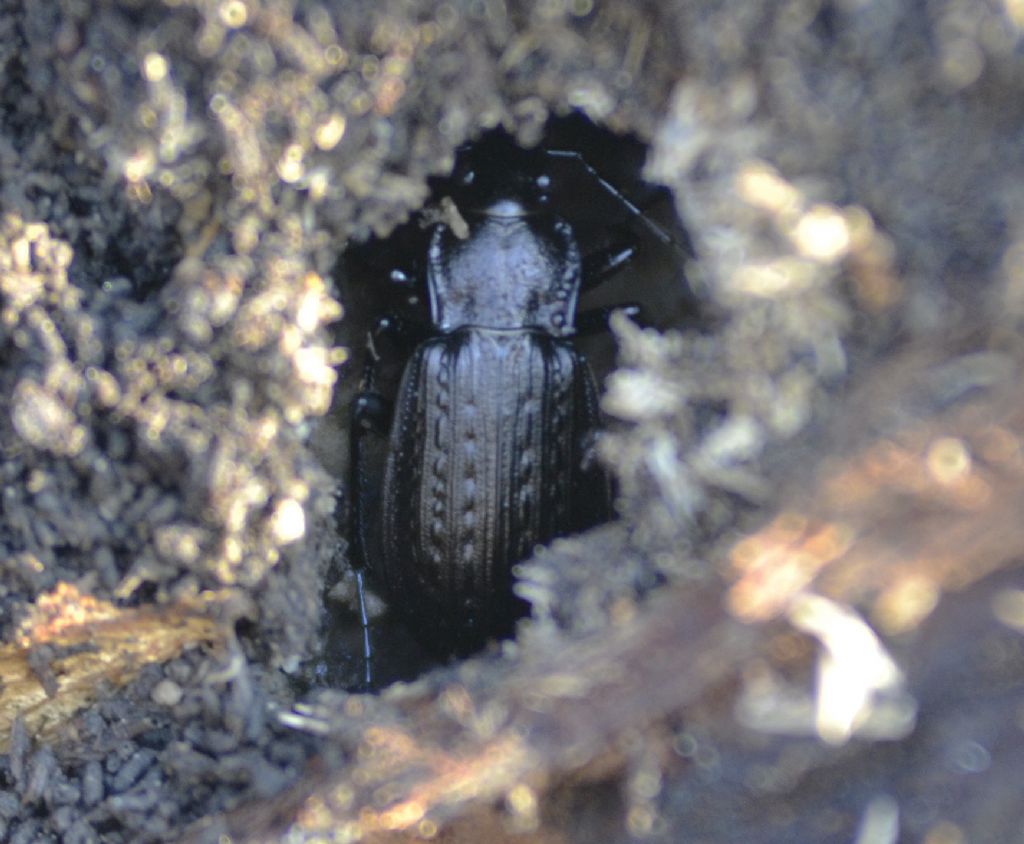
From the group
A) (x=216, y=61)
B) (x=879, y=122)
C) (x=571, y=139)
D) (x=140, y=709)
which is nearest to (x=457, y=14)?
(x=216, y=61)

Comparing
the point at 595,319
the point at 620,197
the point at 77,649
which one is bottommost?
the point at 77,649

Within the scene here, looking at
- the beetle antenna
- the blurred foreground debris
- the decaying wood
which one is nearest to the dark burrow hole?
the beetle antenna

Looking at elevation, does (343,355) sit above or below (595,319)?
below

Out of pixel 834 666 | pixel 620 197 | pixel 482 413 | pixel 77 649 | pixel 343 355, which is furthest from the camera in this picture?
pixel 620 197

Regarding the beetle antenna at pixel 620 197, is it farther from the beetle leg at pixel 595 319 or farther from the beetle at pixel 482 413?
the beetle leg at pixel 595 319

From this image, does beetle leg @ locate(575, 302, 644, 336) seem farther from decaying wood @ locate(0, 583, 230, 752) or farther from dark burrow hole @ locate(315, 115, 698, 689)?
decaying wood @ locate(0, 583, 230, 752)

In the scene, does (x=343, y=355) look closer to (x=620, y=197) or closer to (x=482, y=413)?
(x=482, y=413)

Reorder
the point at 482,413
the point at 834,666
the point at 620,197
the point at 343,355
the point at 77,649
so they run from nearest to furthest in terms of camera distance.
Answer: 1. the point at 834,666
2. the point at 77,649
3. the point at 343,355
4. the point at 482,413
5. the point at 620,197

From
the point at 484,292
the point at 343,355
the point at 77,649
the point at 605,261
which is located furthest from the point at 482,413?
the point at 77,649
